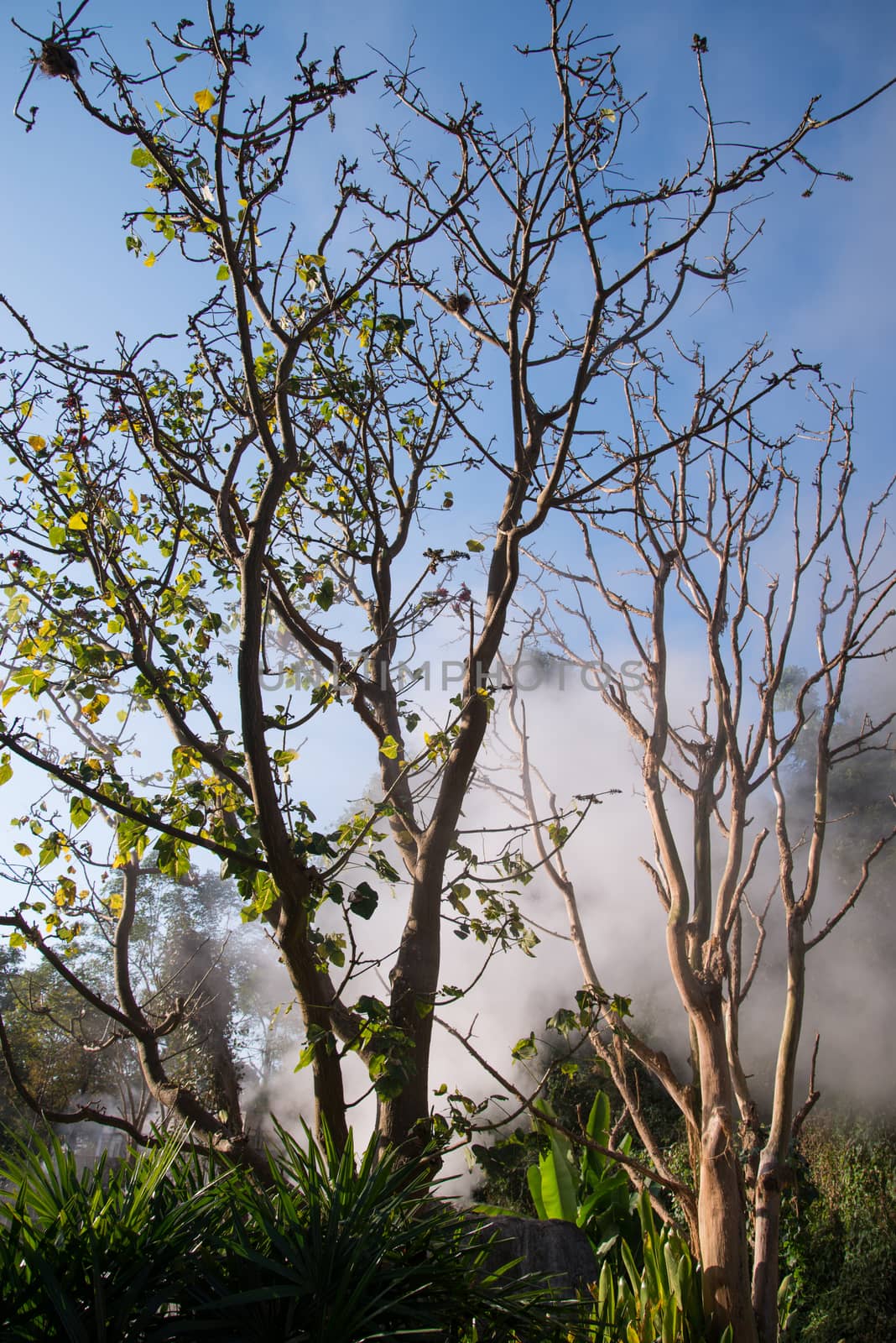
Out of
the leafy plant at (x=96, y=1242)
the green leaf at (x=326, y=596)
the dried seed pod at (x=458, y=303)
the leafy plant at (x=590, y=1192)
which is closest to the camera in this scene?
the leafy plant at (x=96, y=1242)

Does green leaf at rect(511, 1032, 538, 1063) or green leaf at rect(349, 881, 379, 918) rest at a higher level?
green leaf at rect(349, 881, 379, 918)

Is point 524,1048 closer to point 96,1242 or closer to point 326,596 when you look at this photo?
point 96,1242

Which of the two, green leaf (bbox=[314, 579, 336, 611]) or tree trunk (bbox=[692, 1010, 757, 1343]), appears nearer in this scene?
green leaf (bbox=[314, 579, 336, 611])

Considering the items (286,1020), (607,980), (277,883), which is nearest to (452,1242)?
(277,883)

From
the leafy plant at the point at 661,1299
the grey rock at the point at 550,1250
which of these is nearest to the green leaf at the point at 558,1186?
the leafy plant at the point at 661,1299

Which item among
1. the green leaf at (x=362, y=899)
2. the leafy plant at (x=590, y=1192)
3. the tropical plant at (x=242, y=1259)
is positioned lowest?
the leafy plant at (x=590, y=1192)

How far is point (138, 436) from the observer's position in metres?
2.52

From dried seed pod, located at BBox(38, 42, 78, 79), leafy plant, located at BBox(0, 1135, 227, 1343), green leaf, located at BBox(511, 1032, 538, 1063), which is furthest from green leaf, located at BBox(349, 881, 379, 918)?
dried seed pod, located at BBox(38, 42, 78, 79)

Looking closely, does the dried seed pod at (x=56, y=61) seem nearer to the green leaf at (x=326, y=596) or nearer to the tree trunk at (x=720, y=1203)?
the green leaf at (x=326, y=596)

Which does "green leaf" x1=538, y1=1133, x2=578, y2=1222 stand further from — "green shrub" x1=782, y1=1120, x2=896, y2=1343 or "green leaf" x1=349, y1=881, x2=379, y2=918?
"green leaf" x1=349, y1=881, x2=379, y2=918

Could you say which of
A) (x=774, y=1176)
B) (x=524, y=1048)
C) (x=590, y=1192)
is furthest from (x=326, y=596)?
(x=590, y=1192)

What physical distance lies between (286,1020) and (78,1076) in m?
5.32

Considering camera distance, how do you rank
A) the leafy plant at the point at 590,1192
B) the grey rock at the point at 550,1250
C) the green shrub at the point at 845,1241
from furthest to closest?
the green shrub at the point at 845,1241 → the leafy plant at the point at 590,1192 → the grey rock at the point at 550,1250

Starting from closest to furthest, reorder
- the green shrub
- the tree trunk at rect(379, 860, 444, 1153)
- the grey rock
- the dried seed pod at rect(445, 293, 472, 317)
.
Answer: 1. the tree trunk at rect(379, 860, 444, 1153)
2. the grey rock
3. the dried seed pod at rect(445, 293, 472, 317)
4. the green shrub
